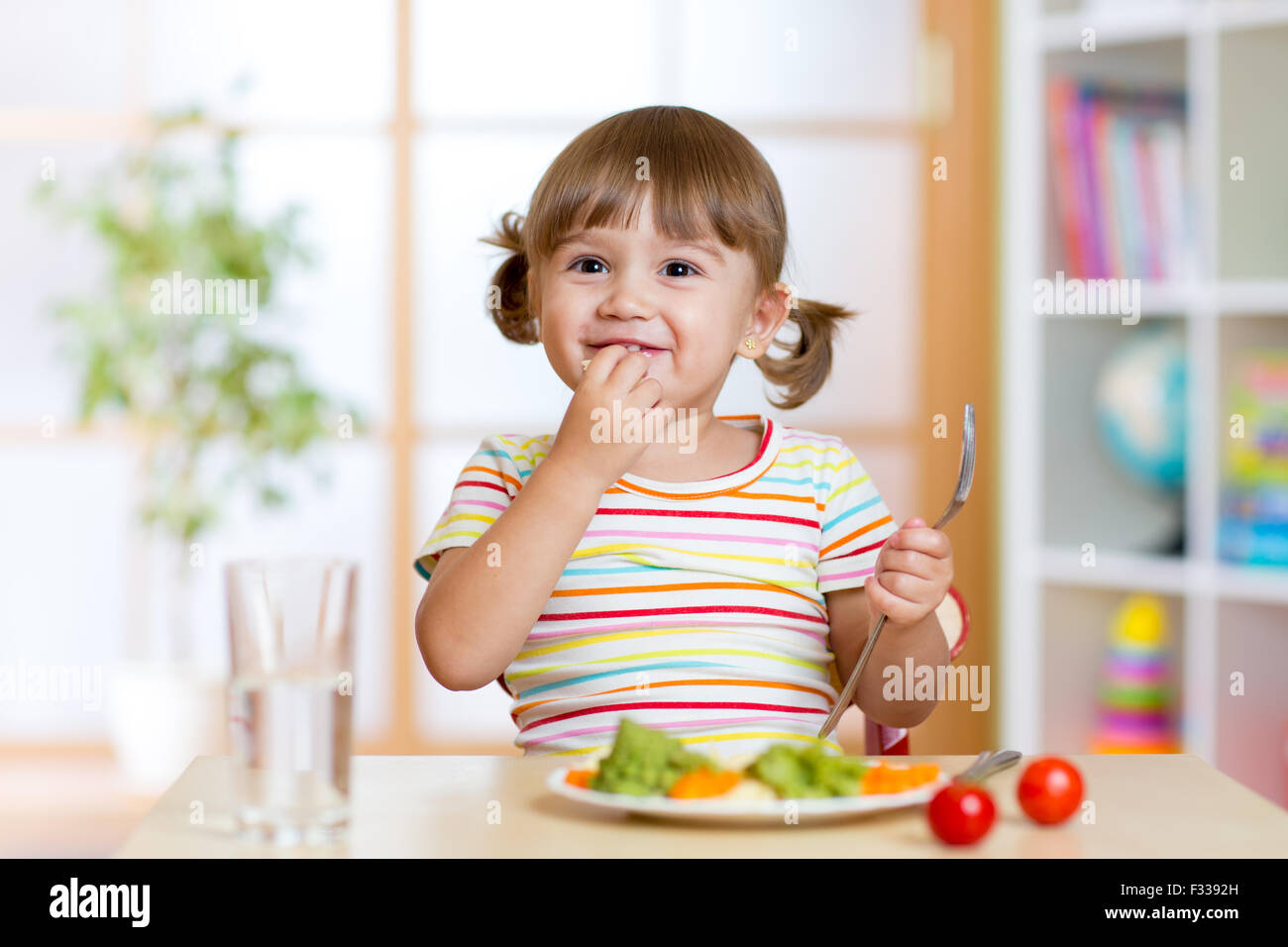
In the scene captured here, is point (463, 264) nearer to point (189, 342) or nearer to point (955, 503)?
point (189, 342)

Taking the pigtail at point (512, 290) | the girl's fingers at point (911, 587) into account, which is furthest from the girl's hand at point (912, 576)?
the pigtail at point (512, 290)

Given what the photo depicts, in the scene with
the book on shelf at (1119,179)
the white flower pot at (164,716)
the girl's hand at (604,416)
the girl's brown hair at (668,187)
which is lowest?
the white flower pot at (164,716)

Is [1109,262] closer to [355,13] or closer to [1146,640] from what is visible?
[1146,640]

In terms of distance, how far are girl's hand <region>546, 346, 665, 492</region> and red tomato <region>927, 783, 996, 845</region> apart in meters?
0.42

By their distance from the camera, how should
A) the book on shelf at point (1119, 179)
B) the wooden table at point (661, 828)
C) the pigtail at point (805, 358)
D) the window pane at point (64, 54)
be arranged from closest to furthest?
the wooden table at point (661, 828), the pigtail at point (805, 358), the book on shelf at point (1119, 179), the window pane at point (64, 54)

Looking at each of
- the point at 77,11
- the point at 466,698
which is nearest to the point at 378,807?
the point at 466,698

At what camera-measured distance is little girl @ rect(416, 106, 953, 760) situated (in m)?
1.10

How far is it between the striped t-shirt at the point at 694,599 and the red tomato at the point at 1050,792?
1.23ft

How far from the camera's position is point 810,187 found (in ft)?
10.4

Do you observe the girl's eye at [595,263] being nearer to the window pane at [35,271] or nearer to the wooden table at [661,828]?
the wooden table at [661,828]

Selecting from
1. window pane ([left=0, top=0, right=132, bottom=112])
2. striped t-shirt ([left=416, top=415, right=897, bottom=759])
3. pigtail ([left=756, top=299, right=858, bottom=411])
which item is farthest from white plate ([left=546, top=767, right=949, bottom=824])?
window pane ([left=0, top=0, right=132, bottom=112])

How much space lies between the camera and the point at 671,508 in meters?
1.21

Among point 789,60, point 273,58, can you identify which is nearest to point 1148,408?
point 789,60

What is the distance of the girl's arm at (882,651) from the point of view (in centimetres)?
110
